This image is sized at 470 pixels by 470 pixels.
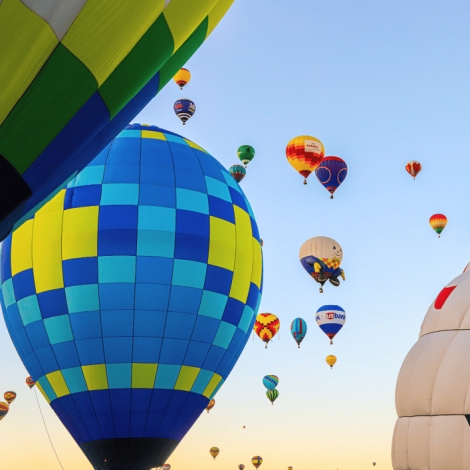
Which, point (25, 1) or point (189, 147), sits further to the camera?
point (189, 147)

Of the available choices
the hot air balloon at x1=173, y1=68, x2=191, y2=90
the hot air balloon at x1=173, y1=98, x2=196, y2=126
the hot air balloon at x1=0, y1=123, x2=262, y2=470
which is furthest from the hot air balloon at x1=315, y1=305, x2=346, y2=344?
the hot air balloon at x1=0, y1=123, x2=262, y2=470

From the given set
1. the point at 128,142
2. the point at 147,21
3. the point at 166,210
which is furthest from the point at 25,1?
the point at 128,142

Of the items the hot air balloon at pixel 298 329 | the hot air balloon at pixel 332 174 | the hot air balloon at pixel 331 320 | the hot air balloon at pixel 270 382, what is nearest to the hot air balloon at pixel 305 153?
the hot air balloon at pixel 332 174

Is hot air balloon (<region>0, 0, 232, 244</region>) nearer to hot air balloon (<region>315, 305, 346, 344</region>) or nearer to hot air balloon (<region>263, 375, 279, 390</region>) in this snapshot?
hot air balloon (<region>315, 305, 346, 344</region>)

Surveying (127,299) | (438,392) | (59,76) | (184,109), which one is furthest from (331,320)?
(59,76)

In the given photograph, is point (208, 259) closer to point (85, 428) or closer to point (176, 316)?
point (176, 316)

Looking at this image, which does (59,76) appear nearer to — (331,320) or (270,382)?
(331,320)
